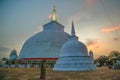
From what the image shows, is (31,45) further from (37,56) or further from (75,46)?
(75,46)

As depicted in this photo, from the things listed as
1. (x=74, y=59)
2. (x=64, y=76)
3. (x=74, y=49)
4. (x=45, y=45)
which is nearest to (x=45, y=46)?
(x=45, y=45)

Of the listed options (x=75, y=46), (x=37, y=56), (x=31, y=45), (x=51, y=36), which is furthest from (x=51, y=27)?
(x=75, y=46)

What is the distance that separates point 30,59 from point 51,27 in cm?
2511

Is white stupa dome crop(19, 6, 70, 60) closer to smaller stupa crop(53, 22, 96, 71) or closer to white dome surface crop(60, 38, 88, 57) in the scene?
white dome surface crop(60, 38, 88, 57)

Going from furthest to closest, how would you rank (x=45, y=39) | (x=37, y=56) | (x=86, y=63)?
(x=45, y=39) → (x=37, y=56) → (x=86, y=63)

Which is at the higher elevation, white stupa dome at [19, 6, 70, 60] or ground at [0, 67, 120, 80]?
white stupa dome at [19, 6, 70, 60]

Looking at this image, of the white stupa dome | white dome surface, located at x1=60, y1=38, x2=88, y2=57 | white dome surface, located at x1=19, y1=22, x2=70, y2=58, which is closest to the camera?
white dome surface, located at x1=60, y1=38, x2=88, y2=57

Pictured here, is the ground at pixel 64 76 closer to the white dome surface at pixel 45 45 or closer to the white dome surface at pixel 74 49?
the white dome surface at pixel 74 49

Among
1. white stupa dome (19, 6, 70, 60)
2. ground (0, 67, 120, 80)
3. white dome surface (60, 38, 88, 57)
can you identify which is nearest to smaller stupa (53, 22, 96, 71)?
white dome surface (60, 38, 88, 57)

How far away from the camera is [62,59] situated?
3756 cm

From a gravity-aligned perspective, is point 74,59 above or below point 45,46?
below

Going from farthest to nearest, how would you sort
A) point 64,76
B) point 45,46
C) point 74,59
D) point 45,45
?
1. point 45,45
2. point 45,46
3. point 74,59
4. point 64,76

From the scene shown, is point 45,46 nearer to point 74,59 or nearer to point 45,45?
point 45,45

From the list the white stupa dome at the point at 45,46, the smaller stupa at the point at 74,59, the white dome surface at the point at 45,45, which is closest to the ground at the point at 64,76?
the smaller stupa at the point at 74,59
